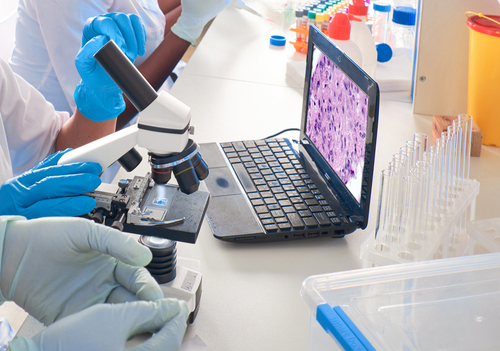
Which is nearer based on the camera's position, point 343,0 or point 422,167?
point 422,167

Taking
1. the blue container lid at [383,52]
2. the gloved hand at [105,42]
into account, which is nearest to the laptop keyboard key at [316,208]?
the gloved hand at [105,42]

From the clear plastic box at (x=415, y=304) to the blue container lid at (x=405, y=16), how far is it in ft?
4.37

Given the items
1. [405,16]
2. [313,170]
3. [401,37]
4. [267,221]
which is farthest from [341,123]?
[401,37]

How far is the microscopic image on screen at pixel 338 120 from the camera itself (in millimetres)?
912

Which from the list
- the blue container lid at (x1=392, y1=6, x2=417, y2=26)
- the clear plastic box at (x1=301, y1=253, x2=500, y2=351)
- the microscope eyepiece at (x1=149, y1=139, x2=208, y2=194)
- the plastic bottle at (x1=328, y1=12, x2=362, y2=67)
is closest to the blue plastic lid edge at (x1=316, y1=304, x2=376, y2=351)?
the clear plastic box at (x1=301, y1=253, x2=500, y2=351)

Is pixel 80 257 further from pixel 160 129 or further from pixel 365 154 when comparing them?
pixel 365 154

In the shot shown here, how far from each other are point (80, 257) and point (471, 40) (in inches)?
46.1

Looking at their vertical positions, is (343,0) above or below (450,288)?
above

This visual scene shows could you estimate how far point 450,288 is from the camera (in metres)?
0.59

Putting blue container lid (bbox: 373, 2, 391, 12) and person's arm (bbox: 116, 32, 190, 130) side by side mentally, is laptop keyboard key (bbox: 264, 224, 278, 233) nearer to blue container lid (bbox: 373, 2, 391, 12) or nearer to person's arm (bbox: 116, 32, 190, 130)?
person's arm (bbox: 116, 32, 190, 130)

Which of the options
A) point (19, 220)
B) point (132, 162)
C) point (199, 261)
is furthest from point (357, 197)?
point (19, 220)

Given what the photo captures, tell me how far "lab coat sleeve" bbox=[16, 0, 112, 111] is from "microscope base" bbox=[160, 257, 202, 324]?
1069mm

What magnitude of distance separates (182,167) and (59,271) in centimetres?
26

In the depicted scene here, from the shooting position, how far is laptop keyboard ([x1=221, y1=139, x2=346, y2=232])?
0.94 meters
